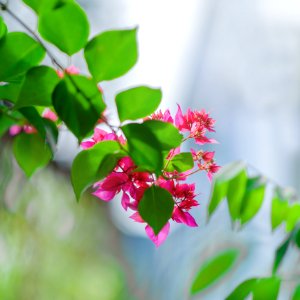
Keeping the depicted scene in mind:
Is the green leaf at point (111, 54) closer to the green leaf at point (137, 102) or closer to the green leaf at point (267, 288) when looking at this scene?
the green leaf at point (137, 102)

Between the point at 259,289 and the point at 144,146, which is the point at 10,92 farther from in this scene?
the point at 259,289

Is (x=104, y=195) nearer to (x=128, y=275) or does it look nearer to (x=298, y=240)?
(x=298, y=240)

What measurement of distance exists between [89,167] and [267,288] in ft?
0.63

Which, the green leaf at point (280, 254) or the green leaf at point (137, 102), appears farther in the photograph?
the green leaf at point (280, 254)

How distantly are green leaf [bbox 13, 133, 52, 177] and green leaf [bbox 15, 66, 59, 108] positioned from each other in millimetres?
42

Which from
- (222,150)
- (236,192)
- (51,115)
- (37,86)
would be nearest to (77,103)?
(37,86)

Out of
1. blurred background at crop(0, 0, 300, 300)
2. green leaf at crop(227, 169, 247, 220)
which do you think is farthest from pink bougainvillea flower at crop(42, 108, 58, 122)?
blurred background at crop(0, 0, 300, 300)

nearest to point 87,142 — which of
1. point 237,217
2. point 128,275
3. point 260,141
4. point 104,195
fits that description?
point 104,195

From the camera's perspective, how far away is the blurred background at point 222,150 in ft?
6.46

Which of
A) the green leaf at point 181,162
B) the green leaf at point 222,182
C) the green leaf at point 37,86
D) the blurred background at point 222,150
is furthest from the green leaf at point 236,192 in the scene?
the blurred background at point 222,150

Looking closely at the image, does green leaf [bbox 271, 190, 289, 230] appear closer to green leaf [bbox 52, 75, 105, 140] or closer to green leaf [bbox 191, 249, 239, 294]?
green leaf [bbox 191, 249, 239, 294]

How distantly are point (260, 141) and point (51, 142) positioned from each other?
6.16ft

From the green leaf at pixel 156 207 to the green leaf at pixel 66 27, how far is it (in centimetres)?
9

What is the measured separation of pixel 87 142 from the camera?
353 millimetres
